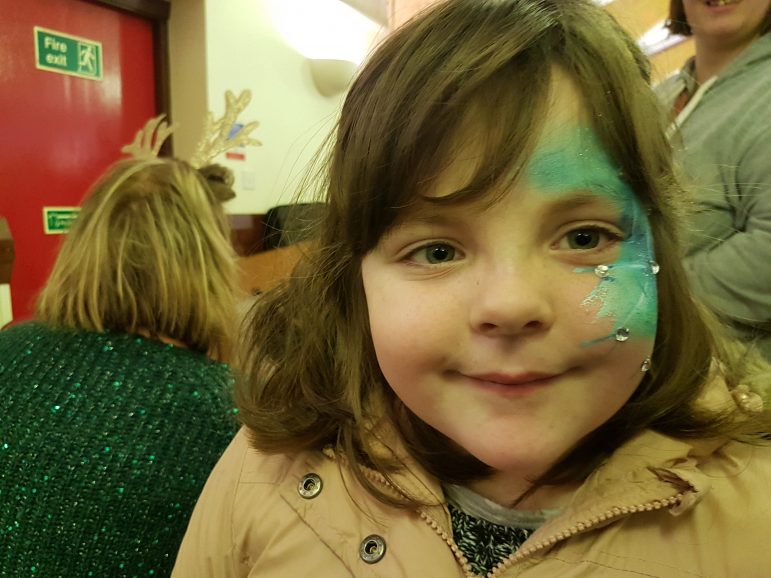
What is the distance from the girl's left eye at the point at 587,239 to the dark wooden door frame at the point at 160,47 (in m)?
2.55

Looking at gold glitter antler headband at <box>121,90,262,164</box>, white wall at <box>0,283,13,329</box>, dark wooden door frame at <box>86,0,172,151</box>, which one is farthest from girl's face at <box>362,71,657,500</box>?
dark wooden door frame at <box>86,0,172,151</box>

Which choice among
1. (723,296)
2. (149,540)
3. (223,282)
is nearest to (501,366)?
(723,296)

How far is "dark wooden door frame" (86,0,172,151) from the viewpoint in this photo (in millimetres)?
2686

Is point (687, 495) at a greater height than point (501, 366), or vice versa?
point (501, 366)

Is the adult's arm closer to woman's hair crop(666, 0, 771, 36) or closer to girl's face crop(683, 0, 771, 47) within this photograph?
girl's face crop(683, 0, 771, 47)

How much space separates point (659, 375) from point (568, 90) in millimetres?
326

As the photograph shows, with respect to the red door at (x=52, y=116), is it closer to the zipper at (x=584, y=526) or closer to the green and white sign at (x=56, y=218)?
the green and white sign at (x=56, y=218)

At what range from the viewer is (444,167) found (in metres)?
0.58

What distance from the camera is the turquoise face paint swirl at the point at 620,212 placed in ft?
1.84

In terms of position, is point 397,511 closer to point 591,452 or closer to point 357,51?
point 591,452

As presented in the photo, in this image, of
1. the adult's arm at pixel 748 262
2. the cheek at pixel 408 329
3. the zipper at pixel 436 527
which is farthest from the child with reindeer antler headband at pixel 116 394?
the adult's arm at pixel 748 262

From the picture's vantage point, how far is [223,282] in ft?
4.20

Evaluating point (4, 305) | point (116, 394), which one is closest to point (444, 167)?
point (116, 394)

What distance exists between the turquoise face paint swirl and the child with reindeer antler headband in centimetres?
73
